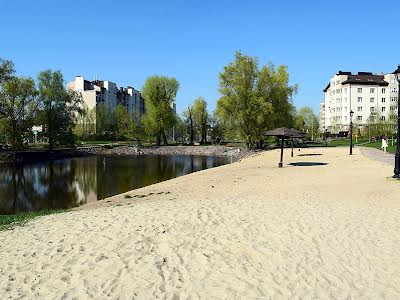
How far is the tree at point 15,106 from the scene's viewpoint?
5075 cm

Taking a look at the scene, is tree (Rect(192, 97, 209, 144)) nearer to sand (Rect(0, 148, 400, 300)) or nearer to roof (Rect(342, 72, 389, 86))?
roof (Rect(342, 72, 389, 86))

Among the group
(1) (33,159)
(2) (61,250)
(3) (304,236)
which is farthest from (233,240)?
(1) (33,159)

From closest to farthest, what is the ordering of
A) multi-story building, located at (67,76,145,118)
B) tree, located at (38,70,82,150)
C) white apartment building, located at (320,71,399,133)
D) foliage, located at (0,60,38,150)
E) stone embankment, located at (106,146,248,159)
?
foliage, located at (0,60,38,150)
tree, located at (38,70,82,150)
stone embankment, located at (106,146,248,159)
white apartment building, located at (320,71,399,133)
multi-story building, located at (67,76,145,118)

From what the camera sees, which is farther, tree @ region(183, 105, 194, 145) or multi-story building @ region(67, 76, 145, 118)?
multi-story building @ region(67, 76, 145, 118)

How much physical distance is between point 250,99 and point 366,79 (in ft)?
204

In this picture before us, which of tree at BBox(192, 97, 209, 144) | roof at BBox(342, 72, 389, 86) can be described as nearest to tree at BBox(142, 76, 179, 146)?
tree at BBox(192, 97, 209, 144)

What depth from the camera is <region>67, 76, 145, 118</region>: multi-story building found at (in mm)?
120125

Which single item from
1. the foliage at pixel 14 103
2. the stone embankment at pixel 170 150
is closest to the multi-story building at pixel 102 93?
the stone embankment at pixel 170 150

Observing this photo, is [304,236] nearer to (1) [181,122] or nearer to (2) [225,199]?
(2) [225,199]

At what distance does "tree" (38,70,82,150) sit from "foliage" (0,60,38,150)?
6.08 m

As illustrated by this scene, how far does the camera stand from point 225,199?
13.3m

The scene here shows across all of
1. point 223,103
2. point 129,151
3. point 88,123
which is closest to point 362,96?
point 223,103

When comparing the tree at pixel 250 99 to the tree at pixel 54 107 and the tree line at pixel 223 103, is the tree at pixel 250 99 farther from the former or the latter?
the tree at pixel 54 107

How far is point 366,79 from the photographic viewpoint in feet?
334
